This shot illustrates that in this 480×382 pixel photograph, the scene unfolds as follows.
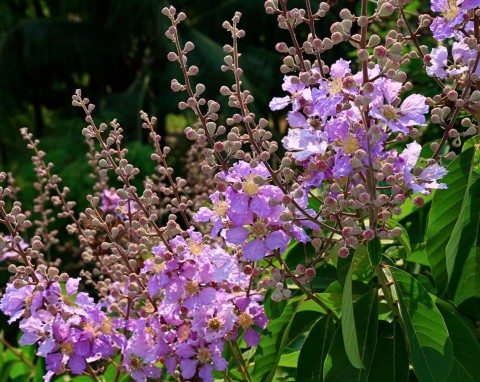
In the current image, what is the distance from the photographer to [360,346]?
2.99ft

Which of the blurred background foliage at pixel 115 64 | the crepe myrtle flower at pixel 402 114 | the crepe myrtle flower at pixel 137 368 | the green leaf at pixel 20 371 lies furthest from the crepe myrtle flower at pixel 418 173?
the blurred background foliage at pixel 115 64

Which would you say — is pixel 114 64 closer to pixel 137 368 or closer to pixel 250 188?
pixel 137 368

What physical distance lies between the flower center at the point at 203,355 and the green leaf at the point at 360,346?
17 cm

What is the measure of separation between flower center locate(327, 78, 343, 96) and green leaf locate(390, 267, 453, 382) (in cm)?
25

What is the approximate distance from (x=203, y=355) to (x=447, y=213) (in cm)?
41

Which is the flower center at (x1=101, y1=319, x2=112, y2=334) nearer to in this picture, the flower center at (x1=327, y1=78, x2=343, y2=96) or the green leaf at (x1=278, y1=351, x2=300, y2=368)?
the green leaf at (x1=278, y1=351, x2=300, y2=368)

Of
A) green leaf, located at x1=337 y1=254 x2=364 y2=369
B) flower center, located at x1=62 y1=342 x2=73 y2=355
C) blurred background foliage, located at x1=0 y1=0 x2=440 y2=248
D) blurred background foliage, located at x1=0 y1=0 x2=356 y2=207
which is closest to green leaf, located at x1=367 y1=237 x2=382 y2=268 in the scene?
green leaf, located at x1=337 y1=254 x2=364 y2=369

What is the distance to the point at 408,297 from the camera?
892 mm

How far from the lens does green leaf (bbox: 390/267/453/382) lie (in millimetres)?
838

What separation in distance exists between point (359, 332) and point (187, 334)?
24cm

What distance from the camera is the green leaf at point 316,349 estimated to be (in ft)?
3.28

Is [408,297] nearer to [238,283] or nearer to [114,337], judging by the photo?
[238,283]

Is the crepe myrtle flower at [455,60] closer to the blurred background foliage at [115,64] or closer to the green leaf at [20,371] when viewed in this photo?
the green leaf at [20,371]

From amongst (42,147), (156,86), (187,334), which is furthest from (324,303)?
(156,86)
